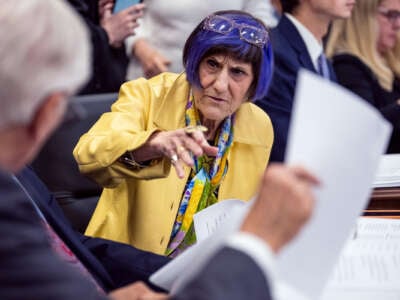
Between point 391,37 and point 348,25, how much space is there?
225 mm

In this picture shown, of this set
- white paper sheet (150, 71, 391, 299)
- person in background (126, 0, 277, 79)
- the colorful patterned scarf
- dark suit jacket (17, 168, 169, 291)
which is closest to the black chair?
the colorful patterned scarf

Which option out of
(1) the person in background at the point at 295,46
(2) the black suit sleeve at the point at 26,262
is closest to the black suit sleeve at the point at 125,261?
(2) the black suit sleeve at the point at 26,262

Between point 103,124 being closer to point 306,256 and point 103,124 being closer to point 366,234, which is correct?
point 366,234

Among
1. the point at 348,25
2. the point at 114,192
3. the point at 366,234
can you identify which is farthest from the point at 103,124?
the point at 348,25

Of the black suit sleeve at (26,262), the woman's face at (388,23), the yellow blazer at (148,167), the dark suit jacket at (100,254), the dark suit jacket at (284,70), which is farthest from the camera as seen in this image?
the woman's face at (388,23)

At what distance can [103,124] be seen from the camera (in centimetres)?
189

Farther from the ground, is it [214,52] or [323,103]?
[323,103]

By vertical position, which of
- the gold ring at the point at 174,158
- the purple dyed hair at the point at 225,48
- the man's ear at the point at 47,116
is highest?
the man's ear at the point at 47,116

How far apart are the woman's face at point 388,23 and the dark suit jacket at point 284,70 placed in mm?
498

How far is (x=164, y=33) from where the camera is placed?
281 centimetres

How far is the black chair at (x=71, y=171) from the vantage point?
7.00ft

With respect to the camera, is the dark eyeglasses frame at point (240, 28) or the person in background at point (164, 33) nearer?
the dark eyeglasses frame at point (240, 28)

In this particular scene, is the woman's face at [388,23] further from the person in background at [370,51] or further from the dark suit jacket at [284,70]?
the dark suit jacket at [284,70]

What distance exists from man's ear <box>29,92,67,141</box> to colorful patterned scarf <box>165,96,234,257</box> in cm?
98
